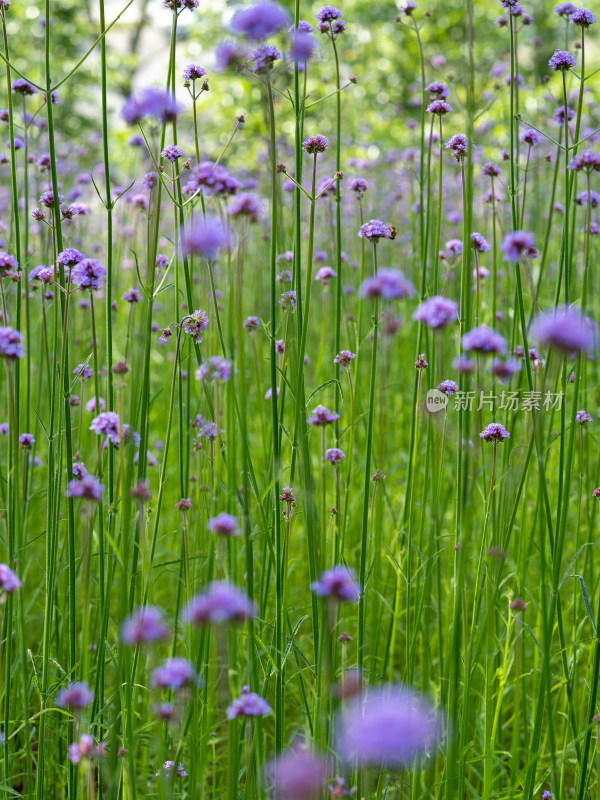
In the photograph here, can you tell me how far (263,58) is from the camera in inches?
52.7

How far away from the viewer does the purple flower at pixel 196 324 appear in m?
1.71

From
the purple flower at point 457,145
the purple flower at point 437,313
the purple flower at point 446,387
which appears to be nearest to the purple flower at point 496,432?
the purple flower at point 446,387

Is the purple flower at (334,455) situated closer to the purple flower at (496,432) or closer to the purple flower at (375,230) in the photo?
the purple flower at (496,432)

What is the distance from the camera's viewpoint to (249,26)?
4.17 feet

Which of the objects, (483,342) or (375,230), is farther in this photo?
(375,230)

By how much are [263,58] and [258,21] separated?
0.25 feet

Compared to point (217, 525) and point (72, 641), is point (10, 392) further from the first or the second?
point (72, 641)

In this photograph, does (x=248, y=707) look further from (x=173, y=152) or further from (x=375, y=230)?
(x=173, y=152)

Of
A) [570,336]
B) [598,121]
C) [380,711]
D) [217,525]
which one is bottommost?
[380,711]

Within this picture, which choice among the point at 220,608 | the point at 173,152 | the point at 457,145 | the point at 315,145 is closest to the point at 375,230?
the point at 315,145

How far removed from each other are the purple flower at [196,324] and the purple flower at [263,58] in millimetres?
546

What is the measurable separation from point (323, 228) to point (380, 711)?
234 inches

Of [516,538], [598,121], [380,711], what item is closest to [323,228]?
[598,121]

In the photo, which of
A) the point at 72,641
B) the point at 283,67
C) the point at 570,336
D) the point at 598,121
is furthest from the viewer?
the point at 598,121
